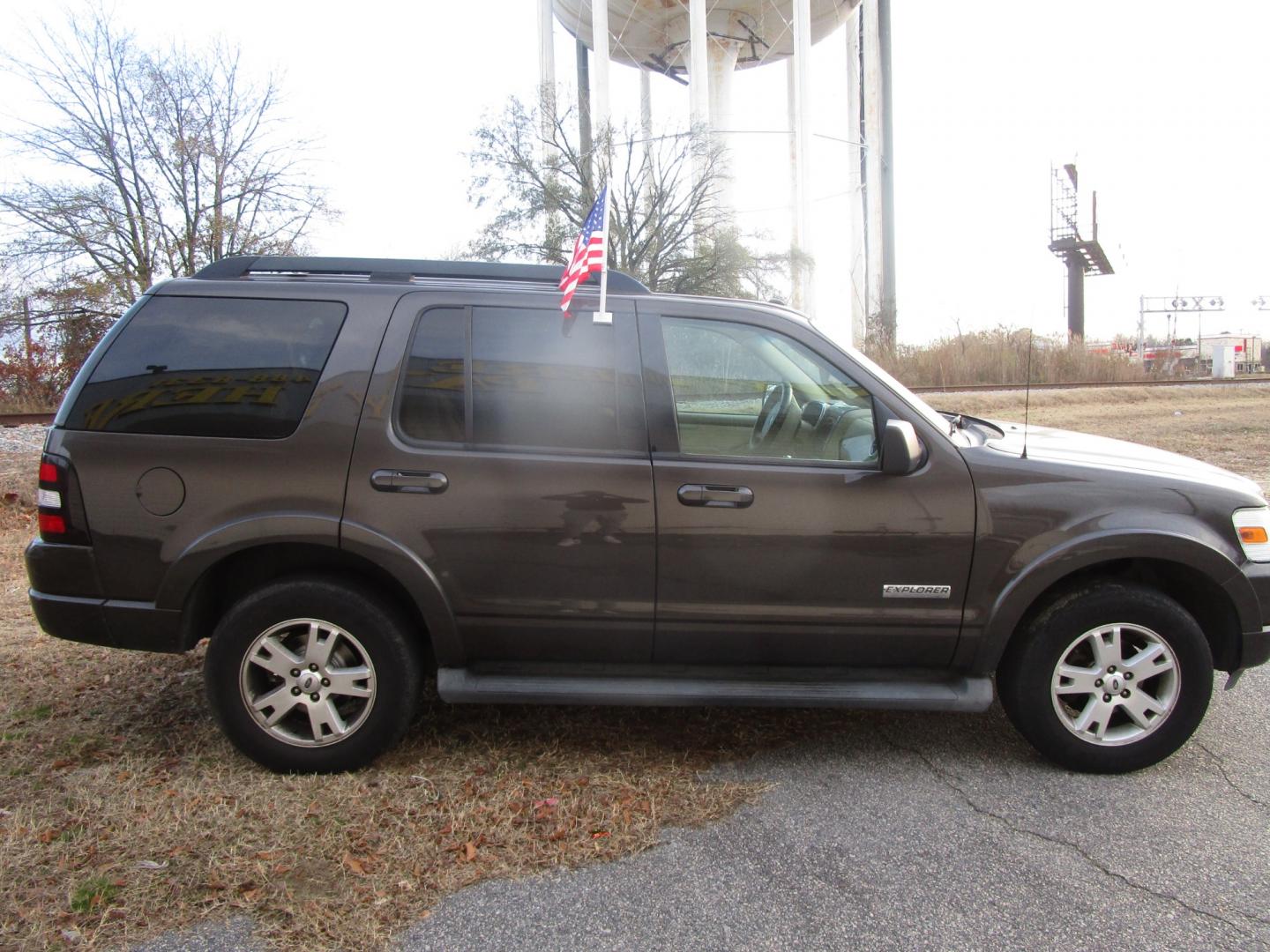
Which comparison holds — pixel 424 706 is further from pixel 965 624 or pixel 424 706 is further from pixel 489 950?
pixel 965 624

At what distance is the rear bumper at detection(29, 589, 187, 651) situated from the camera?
336cm

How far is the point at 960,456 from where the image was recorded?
3348 mm

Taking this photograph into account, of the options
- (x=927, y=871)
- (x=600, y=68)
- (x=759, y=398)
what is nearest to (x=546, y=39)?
(x=600, y=68)

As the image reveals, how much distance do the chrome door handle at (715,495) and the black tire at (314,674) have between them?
3.95 feet

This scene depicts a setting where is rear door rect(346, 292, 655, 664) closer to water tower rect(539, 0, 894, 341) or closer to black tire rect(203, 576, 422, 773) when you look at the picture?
black tire rect(203, 576, 422, 773)

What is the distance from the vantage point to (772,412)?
362 centimetres

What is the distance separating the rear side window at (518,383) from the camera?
3.37 m

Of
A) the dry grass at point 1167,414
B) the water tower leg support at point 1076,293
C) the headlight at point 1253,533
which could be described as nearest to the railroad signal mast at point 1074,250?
the water tower leg support at point 1076,293

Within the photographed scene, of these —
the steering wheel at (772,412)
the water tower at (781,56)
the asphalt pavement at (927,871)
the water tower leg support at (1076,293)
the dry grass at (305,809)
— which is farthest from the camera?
the water tower leg support at (1076,293)

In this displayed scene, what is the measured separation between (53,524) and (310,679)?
1.14 meters

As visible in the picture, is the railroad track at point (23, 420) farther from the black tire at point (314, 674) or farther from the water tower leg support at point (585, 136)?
the water tower leg support at point (585, 136)

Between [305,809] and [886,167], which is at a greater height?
[886,167]

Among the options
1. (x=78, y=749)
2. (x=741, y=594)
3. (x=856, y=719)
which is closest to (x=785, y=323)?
(x=741, y=594)

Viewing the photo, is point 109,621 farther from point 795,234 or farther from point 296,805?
point 795,234
